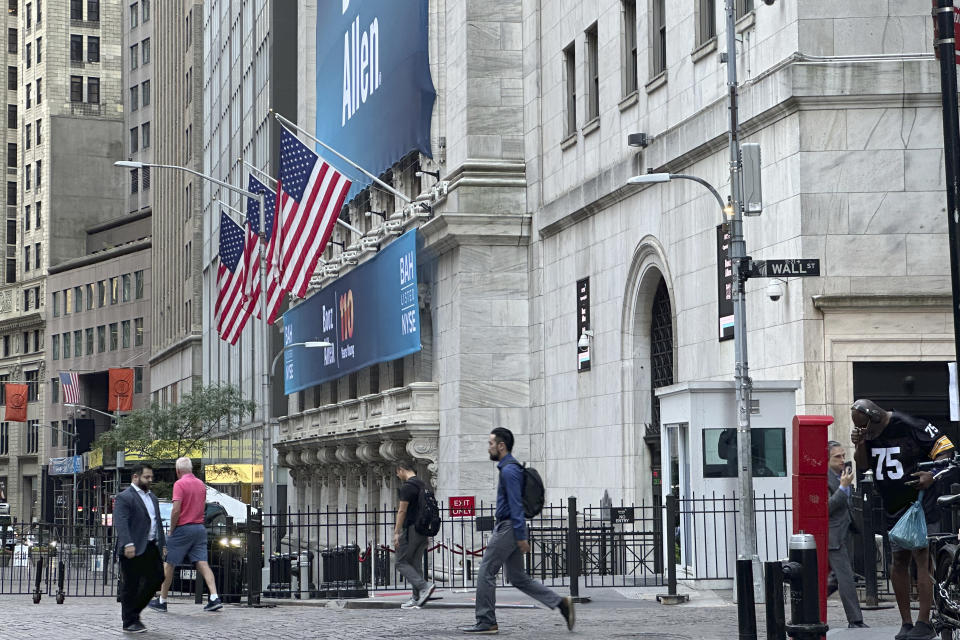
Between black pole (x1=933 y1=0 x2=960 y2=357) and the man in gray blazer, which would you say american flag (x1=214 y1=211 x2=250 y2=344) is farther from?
black pole (x1=933 y1=0 x2=960 y2=357)

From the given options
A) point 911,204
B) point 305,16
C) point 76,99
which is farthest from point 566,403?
point 76,99

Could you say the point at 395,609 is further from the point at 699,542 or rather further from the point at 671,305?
the point at 671,305

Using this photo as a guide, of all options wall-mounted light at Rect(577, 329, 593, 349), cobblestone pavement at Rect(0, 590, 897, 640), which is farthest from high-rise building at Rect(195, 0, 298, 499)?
cobblestone pavement at Rect(0, 590, 897, 640)

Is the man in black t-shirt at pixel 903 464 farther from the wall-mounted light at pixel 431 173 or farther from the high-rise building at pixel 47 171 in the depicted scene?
the high-rise building at pixel 47 171

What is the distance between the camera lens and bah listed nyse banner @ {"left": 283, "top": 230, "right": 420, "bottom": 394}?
39844 mm

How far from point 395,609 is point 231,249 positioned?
21245 mm

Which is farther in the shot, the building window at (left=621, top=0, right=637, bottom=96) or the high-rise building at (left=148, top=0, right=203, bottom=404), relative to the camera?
the high-rise building at (left=148, top=0, right=203, bottom=404)

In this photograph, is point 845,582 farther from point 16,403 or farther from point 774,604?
point 16,403

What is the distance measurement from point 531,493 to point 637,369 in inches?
638

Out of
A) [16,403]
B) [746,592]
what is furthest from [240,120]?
[746,592]

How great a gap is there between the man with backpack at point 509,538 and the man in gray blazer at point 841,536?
2.70 metres

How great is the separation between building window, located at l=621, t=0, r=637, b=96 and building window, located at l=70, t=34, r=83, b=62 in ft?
348

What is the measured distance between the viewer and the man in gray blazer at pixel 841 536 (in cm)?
1600

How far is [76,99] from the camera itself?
13138 centimetres
